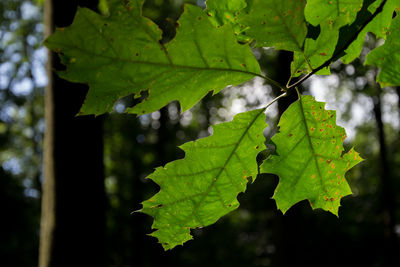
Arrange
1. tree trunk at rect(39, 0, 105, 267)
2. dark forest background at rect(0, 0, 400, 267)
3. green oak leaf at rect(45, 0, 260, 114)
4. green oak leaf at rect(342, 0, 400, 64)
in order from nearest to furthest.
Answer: green oak leaf at rect(45, 0, 260, 114), green oak leaf at rect(342, 0, 400, 64), tree trunk at rect(39, 0, 105, 267), dark forest background at rect(0, 0, 400, 267)

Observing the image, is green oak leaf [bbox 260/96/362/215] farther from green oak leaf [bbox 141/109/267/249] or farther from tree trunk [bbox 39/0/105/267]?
tree trunk [bbox 39/0/105/267]

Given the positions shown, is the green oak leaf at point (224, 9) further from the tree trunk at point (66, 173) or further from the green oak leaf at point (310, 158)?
the tree trunk at point (66, 173)

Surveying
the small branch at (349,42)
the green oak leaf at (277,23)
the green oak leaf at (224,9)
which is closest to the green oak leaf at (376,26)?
the small branch at (349,42)

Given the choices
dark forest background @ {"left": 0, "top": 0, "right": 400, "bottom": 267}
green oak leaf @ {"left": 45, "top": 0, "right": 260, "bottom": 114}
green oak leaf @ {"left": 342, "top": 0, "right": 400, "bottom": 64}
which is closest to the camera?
green oak leaf @ {"left": 45, "top": 0, "right": 260, "bottom": 114}

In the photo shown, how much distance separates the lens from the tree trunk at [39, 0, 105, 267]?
2307 mm

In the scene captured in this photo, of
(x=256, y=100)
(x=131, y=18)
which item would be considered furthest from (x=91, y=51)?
(x=256, y=100)

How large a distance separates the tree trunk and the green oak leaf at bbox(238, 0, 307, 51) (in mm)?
1817

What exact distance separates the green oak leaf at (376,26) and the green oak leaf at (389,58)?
1.7 inches

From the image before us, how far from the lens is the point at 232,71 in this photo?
692 mm

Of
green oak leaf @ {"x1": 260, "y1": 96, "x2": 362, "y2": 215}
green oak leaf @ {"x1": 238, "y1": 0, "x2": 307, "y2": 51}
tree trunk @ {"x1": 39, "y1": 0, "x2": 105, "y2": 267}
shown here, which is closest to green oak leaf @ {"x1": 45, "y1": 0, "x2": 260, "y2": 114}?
green oak leaf @ {"x1": 238, "y1": 0, "x2": 307, "y2": 51}

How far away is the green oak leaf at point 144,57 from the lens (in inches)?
23.5

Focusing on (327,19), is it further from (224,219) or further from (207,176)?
(224,219)

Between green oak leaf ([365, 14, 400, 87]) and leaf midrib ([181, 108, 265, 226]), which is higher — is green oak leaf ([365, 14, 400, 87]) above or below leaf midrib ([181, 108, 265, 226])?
above

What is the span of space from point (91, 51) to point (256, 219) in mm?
14022
